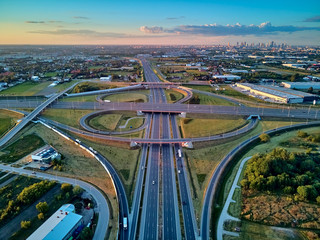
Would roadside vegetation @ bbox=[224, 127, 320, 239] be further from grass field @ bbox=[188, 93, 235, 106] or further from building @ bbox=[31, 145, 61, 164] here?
grass field @ bbox=[188, 93, 235, 106]

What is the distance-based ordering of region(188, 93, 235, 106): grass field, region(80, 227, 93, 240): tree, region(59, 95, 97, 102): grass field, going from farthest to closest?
region(59, 95, 97, 102): grass field < region(188, 93, 235, 106): grass field < region(80, 227, 93, 240): tree

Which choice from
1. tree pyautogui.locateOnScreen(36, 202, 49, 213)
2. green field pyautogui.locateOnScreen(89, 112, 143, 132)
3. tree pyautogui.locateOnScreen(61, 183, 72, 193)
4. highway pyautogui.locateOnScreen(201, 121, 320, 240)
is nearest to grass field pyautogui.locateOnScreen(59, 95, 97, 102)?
green field pyautogui.locateOnScreen(89, 112, 143, 132)

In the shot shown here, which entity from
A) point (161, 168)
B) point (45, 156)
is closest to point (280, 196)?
point (161, 168)

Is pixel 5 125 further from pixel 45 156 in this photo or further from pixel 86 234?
pixel 86 234

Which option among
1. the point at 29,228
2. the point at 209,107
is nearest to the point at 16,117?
the point at 29,228

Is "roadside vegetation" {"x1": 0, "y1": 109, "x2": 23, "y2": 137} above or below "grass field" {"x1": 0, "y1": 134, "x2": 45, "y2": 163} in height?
above

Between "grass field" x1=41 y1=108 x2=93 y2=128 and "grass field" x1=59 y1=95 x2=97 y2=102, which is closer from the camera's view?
"grass field" x1=41 y1=108 x2=93 y2=128

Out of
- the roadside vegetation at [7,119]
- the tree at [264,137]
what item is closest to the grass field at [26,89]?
the roadside vegetation at [7,119]
